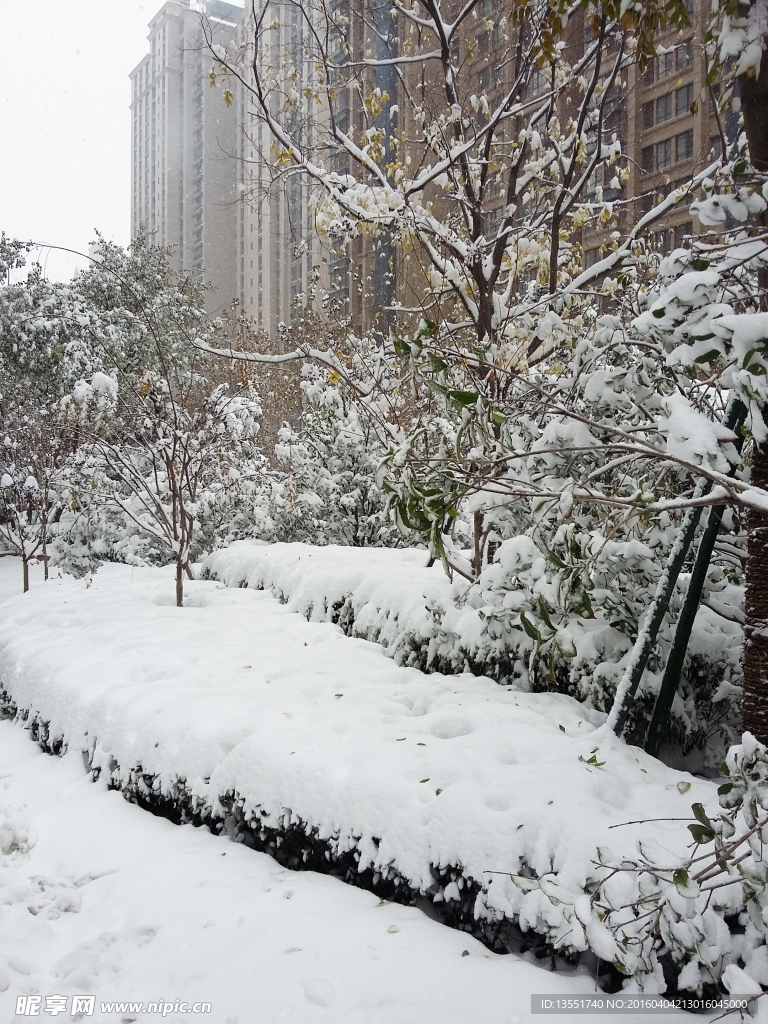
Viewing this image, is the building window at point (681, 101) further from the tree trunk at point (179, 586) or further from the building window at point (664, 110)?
the tree trunk at point (179, 586)

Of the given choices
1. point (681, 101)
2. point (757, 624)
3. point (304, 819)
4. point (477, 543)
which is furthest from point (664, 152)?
point (304, 819)

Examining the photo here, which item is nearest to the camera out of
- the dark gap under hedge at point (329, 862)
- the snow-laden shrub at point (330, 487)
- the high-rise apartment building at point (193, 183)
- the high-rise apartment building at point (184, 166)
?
the dark gap under hedge at point (329, 862)

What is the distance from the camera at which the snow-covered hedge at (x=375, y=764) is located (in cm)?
195

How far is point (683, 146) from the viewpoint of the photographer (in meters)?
19.1

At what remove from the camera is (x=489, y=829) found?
79.0 inches

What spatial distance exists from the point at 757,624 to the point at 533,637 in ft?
2.57

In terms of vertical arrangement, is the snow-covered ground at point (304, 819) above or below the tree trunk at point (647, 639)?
below

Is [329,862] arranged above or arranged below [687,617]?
below

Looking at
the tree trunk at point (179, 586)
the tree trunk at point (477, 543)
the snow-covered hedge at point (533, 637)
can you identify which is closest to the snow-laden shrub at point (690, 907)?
the snow-covered hedge at point (533, 637)

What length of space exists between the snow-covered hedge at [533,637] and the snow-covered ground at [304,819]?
0.19m

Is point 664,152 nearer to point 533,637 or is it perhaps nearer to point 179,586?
point 179,586

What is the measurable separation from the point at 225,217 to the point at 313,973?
70619 mm

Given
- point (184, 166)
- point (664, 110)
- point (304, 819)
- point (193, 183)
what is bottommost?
point (304, 819)

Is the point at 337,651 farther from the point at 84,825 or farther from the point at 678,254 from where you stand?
the point at 678,254
